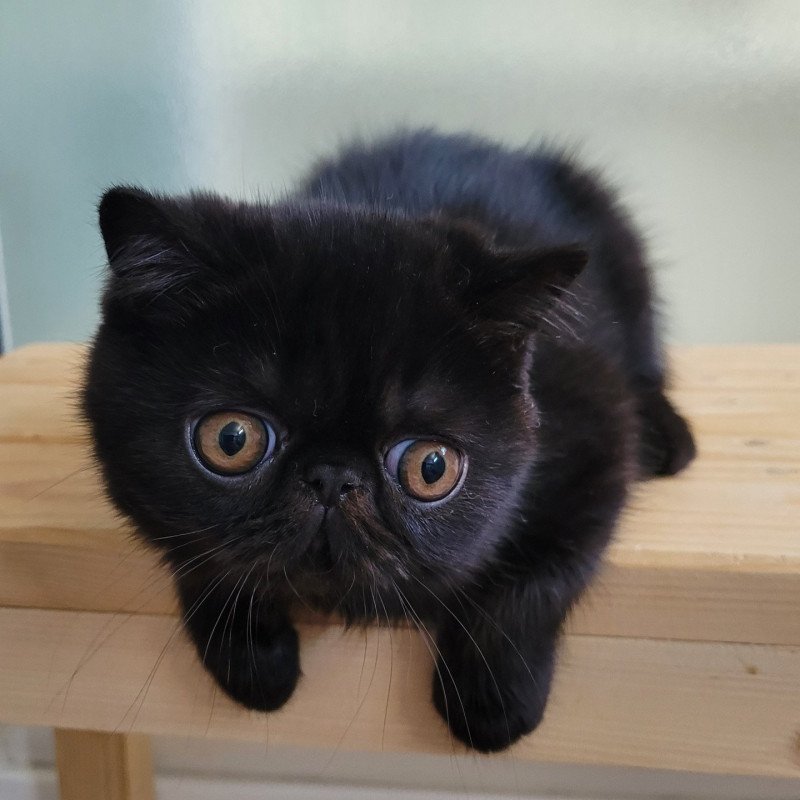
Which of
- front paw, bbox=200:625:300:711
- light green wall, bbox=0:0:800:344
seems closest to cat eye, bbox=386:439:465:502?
front paw, bbox=200:625:300:711

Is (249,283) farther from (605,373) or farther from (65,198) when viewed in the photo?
(65,198)

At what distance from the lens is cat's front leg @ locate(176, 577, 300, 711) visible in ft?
2.18

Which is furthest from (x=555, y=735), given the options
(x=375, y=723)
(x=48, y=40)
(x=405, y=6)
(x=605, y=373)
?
(x=48, y=40)

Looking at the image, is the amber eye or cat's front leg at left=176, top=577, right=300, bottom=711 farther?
cat's front leg at left=176, top=577, right=300, bottom=711

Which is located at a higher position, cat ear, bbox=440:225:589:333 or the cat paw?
cat ear, bbox=440:225:589:333

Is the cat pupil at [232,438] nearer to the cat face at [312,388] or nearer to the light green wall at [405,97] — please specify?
the cat face at [312,388]

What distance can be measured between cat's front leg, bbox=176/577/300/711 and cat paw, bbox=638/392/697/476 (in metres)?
0.39

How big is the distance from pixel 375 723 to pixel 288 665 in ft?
0.30

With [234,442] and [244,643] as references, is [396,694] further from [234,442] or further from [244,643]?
[234,442]

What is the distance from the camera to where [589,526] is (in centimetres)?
67

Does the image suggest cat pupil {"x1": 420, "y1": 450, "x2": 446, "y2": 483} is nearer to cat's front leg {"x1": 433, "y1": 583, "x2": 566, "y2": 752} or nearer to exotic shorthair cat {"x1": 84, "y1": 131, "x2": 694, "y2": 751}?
exotic shorthair cat {"x1": 84, "y1": 131, "x2": 694, "y2": 751}

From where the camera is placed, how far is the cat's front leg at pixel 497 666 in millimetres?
652

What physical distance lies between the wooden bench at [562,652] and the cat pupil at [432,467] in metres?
0.18

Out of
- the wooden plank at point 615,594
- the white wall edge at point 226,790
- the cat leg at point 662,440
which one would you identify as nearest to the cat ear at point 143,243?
the wooden plank at point 615,594
